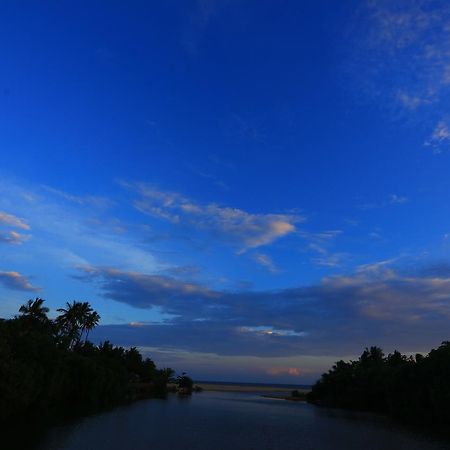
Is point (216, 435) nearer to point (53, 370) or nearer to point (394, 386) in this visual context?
point (53, 370)

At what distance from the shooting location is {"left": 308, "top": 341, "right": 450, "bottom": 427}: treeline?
206ft

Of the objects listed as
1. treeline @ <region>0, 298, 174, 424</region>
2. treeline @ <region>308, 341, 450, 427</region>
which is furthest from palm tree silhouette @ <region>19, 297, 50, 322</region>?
treeline @ <region>308, 341, 450, 427</region>

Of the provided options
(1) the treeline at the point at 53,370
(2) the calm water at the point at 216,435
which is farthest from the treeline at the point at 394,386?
(1) the treeline at the point at 53,370

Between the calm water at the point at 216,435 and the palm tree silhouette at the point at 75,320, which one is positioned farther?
the palm tree silhouette at the point at 75,320

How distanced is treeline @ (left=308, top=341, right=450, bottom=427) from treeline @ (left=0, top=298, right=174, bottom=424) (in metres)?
46.1

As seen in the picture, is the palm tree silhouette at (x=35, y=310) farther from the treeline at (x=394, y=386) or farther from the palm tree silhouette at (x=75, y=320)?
the treeline at (x=394, y=386)

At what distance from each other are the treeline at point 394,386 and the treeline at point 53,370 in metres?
46.1

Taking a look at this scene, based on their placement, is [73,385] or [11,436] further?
[73,385]

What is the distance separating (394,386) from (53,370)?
182ft

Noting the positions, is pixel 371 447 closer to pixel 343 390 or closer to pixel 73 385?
pixel 73 385

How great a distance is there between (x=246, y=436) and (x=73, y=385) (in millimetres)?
33324

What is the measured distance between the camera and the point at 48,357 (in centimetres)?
5694

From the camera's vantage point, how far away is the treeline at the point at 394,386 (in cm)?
6266

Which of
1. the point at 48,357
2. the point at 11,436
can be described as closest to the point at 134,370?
the point at 48,357
